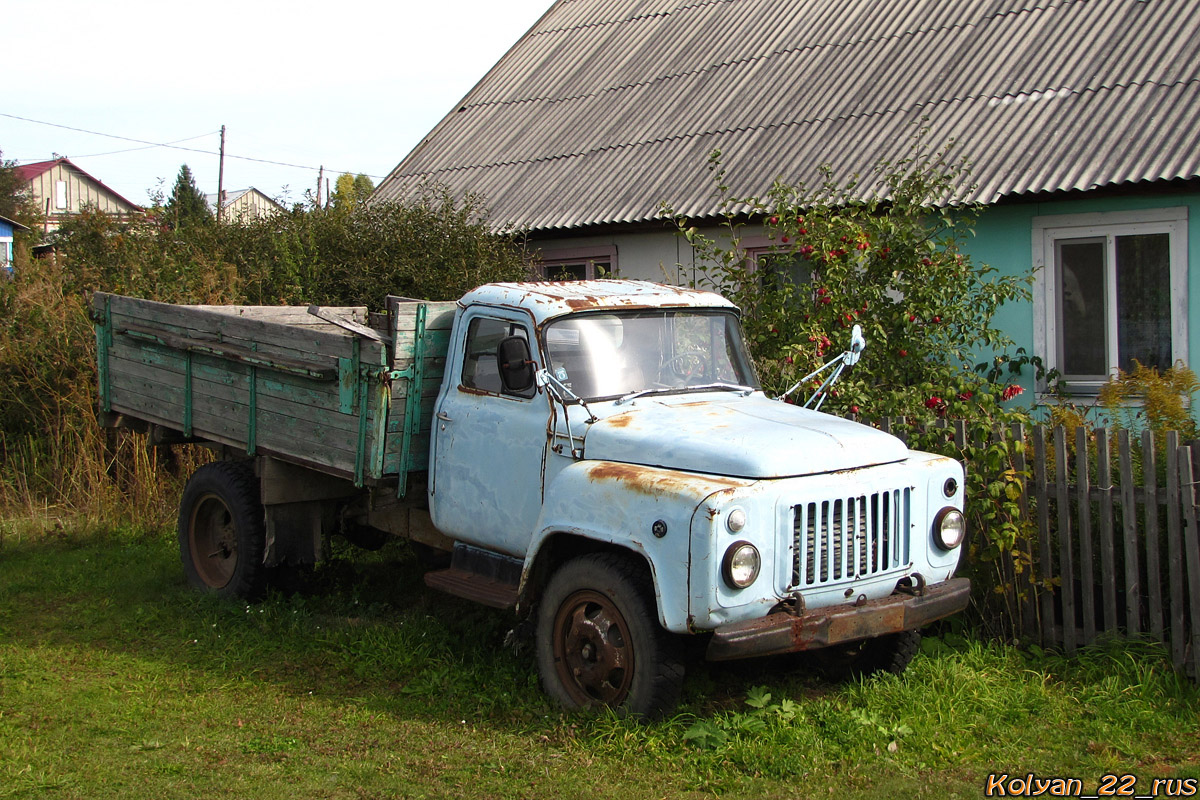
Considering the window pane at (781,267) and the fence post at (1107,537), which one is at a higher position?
the window pane at (781,267)

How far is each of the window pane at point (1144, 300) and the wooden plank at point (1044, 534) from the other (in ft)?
12.9

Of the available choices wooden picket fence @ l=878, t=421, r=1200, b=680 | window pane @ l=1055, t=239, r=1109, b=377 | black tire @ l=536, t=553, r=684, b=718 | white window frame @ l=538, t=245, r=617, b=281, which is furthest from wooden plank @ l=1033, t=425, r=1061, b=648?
white window frame @ l=538, t=245, r=617, b=281

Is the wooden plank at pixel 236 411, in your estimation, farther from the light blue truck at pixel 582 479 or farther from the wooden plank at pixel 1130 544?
the wooden plank at pixel 1130 544

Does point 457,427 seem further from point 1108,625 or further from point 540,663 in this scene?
point 1108,625

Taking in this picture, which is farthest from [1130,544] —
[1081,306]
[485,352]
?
[1081,306]

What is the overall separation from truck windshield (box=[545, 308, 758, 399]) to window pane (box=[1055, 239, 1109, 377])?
4.71 meters

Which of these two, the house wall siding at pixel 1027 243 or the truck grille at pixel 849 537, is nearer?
the truck grille at pixel 849 537

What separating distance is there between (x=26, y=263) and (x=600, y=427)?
354 inches

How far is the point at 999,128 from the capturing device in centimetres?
1005

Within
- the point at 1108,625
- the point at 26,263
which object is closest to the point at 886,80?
the point at 1108,625

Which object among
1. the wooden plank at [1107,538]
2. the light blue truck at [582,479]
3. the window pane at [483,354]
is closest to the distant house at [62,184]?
the light blue truck at [582,479]

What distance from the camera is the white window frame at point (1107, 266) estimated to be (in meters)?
8.77

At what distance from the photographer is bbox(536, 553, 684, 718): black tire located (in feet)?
15.0

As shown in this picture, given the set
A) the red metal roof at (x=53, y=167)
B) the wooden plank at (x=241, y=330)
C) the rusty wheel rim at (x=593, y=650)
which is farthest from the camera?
the red metal roof at (x=53, y=167)
